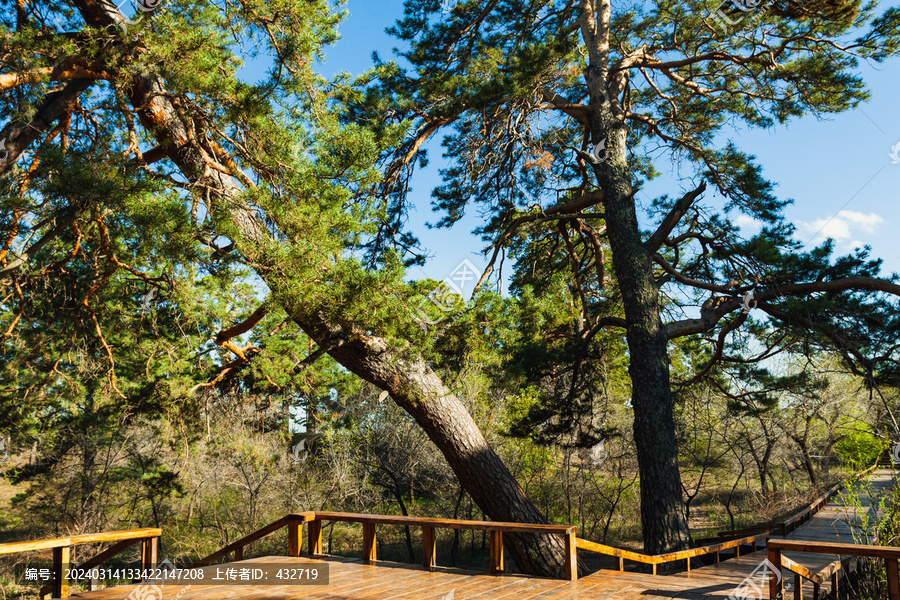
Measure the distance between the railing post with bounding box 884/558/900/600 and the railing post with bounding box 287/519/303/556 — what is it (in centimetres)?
548

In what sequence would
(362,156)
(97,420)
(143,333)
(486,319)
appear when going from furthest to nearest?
1. (97,420)
2. (143,333)
3. (486,319)
4. (362,156)

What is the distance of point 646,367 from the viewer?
7.18m

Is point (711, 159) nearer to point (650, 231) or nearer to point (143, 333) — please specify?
point (650, 231)

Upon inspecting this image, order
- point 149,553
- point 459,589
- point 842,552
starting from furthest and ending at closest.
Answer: point 149,553 → point 459,589 → point 842,552

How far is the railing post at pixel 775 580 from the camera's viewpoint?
12.3ft

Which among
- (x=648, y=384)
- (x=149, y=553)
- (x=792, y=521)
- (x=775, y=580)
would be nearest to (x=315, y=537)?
(x=149, y=553)

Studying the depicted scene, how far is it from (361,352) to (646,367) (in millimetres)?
3846

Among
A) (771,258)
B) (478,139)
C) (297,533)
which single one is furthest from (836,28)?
(297,533)

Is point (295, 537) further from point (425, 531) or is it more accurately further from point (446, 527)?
point (446, 527)

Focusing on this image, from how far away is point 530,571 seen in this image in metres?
6.46

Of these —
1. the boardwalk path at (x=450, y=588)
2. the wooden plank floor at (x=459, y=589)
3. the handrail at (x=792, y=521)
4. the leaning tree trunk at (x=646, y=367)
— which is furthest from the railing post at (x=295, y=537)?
the handrail at (x=792, y=521)

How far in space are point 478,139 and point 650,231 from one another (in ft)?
11.4

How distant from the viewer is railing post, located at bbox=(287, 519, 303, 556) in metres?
6.31

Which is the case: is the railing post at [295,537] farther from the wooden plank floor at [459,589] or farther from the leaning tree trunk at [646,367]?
the leaning tree trunk at [646,367]
